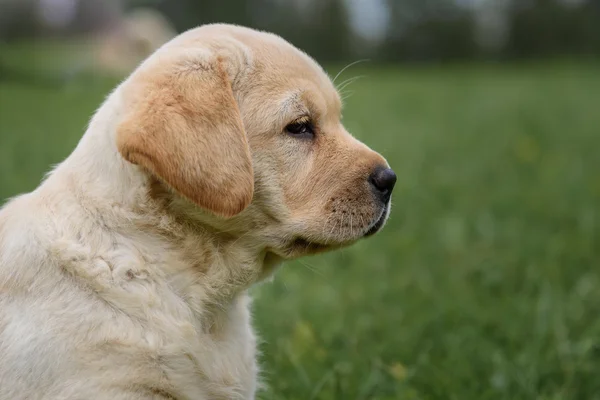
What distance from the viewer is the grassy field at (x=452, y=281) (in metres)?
3.28

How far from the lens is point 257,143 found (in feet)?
8.45

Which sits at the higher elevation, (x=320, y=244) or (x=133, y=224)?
(x=133, y=224)

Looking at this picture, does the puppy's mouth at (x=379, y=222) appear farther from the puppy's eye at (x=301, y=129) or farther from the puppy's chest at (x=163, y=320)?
the puppy's chest at (x=163, y=320)

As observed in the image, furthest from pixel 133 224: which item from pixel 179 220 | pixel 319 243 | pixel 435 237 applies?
pixel 435 237

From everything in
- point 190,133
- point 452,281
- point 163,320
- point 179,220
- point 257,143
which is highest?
point 190,133

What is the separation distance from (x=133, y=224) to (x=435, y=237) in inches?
137

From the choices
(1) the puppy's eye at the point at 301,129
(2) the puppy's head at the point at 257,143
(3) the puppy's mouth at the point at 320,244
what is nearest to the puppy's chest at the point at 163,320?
(2) the puppy's head at the point at 257,143

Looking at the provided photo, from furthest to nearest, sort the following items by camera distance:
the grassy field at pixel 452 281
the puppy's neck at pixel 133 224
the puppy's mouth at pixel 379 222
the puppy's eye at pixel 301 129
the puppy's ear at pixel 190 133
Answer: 1. the grassy field at pixel 452 281
2. the puppy's mouth at pixel 379 222
3. the puppy's eye at pixel 301 129
4. the puppy's neck at pixel 133 224
5. the puppy's ear at pixel 190 133

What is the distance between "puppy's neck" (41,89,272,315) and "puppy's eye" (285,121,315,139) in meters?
0.46

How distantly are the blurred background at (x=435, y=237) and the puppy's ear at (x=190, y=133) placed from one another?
2.98ft

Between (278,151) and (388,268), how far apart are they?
2472mm

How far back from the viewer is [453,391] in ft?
10.2

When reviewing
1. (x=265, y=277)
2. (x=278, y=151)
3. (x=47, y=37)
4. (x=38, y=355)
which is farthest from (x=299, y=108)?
(x=47, y=37)

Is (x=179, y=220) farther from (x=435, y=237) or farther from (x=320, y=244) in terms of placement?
(x=435, y=237)
